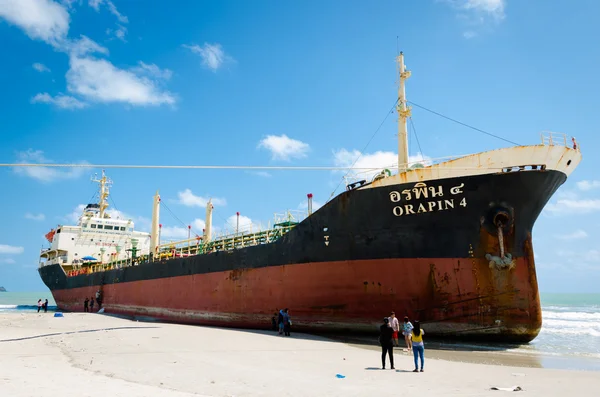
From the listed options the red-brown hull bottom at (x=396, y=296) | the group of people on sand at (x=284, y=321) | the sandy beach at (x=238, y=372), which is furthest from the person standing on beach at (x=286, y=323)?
the sandy beach at (x=238, y=372)

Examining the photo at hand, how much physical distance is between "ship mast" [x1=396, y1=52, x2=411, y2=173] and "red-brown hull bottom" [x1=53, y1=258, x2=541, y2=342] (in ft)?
11.6

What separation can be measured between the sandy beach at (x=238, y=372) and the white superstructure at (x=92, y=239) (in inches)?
906

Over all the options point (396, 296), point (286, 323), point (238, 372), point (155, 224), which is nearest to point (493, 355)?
point (396, 296)

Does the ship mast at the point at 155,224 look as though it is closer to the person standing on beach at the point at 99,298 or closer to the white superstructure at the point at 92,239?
the person standing on beach at the point at 99,298

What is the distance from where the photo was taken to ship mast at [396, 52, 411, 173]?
1380 cm

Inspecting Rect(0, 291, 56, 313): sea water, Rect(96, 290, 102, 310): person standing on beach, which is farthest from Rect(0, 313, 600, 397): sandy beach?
Rect(0, 291, 56, 313): sea water

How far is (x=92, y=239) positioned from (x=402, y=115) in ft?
91.5

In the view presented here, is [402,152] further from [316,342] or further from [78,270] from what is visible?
[78,270]

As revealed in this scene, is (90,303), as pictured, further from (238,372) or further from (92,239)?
(238,372)

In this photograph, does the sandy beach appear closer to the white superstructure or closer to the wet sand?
the wet sand

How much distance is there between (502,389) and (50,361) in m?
7.67

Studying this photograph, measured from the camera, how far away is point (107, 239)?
33.5 meters

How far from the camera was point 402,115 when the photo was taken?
46.8 feet

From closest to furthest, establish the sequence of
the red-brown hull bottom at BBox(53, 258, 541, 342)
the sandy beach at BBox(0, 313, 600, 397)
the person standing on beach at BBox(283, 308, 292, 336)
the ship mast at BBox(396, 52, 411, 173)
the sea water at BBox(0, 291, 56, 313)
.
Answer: the sandy beach at BBox(0, 313, 600, 397)
the red-brown hull bottom at BBox(53, 258, 541, 342)
the person standing on beach at BBox(283, 308, 292, 336)
the ship mast at BBox(396, 52, 411, 173)
the sea water at BBox(0, 291, 56, 313)
